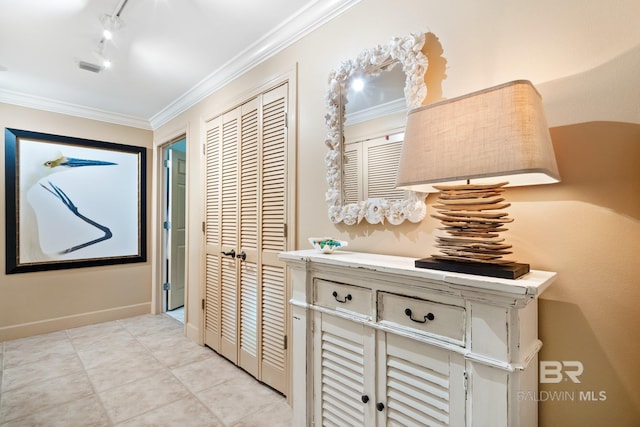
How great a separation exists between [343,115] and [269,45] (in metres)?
0.92

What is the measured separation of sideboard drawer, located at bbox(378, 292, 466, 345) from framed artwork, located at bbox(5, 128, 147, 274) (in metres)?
3.71

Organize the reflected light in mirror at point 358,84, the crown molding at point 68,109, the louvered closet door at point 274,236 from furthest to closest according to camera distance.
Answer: the crown molding at point 68,109 < the louvered closet door at point 274,236 < the reflected light in mirror at point 358,84

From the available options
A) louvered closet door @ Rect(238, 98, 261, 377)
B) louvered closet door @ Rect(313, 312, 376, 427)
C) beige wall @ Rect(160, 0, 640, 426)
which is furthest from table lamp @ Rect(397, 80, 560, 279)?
louvered closet door @ Rect(238, 98, 261, 377)

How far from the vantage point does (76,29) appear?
6.79 feet

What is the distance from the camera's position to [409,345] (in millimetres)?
1146

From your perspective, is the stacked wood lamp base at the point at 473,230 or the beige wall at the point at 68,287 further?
the beige wall at the point at 68,287

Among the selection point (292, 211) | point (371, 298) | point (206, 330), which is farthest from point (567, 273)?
point (206, 330)

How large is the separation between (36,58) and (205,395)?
9.41 ft

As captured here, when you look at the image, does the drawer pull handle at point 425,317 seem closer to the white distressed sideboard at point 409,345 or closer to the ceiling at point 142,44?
the white distressed sideboard at point 409,345

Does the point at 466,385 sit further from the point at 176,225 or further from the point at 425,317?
the point at 176,225

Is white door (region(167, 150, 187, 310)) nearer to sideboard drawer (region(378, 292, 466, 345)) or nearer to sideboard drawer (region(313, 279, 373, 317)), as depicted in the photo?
sideboard drawer (region(313, 279, 373, 317))

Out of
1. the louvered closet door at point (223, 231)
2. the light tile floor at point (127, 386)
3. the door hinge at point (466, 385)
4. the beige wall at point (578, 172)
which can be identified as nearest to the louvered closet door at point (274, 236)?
the light tile floor at point (127, 386)

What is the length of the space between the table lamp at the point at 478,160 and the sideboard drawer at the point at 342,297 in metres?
0.31

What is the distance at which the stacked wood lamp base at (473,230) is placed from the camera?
103 cm
